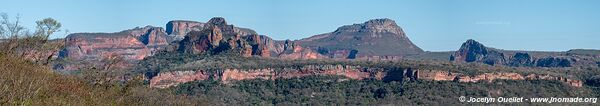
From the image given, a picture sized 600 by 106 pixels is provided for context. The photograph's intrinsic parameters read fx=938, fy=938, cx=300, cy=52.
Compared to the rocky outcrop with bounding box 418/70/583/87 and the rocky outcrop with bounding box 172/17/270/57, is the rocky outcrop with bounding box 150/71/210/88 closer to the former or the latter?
the rocky outcrop with bounding box 172/17/270/57

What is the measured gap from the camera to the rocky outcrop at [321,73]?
10062cm

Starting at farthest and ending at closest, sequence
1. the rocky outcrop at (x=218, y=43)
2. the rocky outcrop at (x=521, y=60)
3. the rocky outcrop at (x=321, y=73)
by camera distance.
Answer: the rocky outcrop at (x=521, y=60)
the rocky outcrop at (x=218, y=43)
the rocky outcrop at (x=321, y=73)

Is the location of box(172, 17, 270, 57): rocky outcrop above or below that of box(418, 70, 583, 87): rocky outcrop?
above

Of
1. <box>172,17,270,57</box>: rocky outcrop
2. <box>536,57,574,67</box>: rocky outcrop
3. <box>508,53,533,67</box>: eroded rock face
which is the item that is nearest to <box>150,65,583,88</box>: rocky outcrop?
<box>172,17,270,57</box>: rocky outcrop

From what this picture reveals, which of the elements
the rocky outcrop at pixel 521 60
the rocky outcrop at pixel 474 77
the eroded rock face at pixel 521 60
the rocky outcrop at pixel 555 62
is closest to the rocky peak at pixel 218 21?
the rocky outcrop at pixel 474 77

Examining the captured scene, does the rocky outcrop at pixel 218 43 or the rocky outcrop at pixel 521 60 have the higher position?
the rocky outcrop at pixel 218 43

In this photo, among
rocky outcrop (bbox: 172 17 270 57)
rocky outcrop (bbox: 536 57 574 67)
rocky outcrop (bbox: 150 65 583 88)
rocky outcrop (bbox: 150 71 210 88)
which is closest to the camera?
rocky outcrop (bbox: 150 65 583 88)

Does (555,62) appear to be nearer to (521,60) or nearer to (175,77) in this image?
(521,60)

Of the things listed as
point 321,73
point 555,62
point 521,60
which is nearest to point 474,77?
point 321,73

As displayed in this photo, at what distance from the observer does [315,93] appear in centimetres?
10019

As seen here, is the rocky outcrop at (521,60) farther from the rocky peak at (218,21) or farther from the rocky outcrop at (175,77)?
the rocky outcrop at (175,77)

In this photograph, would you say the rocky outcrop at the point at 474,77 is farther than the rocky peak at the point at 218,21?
No

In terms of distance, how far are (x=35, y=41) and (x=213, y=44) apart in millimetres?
86537

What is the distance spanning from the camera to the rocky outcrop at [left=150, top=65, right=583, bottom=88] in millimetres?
100625
